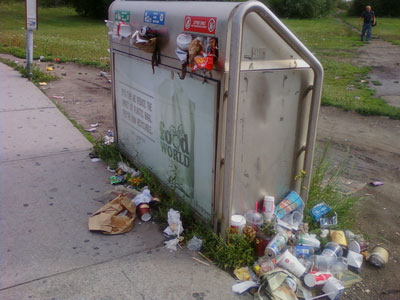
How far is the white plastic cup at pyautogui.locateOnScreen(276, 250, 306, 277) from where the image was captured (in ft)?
9.14

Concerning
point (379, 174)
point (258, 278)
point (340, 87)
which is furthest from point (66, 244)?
point (340, 87)

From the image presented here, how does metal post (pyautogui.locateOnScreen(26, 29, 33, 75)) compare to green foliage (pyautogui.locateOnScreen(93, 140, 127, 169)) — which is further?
metal post (pyautogui.locateOnScreen(26, 29, 33, 75))

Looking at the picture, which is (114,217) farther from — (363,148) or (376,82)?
(376,82)

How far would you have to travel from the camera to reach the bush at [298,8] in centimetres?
3672

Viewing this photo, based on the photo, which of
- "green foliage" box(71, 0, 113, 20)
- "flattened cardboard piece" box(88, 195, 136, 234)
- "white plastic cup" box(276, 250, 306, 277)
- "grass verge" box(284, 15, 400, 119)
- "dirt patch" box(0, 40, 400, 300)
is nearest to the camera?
"white plastic cup" box(276, 250, 306, 277)

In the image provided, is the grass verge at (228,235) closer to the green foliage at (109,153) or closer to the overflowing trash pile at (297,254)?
the overflowing trash pile at (297,254)

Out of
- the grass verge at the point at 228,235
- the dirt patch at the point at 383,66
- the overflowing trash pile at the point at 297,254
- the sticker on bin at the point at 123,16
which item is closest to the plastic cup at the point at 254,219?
the overflowing trash pile at the point at 297,254

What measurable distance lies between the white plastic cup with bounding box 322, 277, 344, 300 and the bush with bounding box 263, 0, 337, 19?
3630cm

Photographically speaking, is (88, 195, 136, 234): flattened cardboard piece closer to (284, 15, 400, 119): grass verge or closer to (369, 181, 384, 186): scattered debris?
(369, 181, 384, 186): scattered debris

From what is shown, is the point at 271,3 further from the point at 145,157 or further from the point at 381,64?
the point at 145,157

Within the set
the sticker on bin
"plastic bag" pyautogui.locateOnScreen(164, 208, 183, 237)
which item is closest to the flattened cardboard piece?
"plastic bag" pyautogui.locateOnScreen(164, 208, 183, 237)

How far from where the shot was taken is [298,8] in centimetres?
3681

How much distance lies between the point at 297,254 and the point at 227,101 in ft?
3.95

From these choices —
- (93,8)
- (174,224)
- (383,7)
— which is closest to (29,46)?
(174,224)
